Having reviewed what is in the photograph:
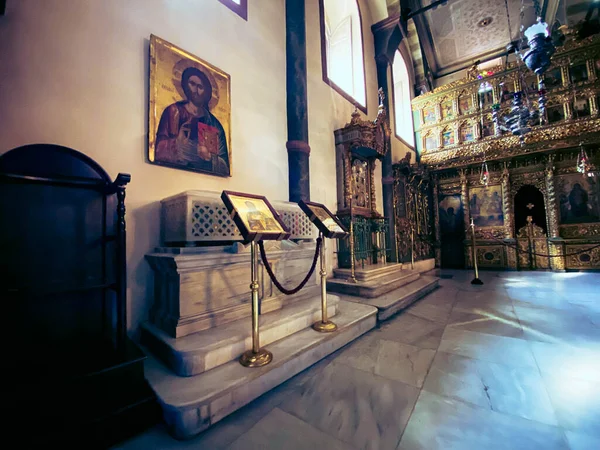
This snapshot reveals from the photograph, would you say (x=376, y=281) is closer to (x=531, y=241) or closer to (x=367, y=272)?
(x=367, y=272)

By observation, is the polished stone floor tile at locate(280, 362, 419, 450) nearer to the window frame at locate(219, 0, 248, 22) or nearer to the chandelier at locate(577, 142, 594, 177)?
the window frame at locate(219, 0, 248, 22)

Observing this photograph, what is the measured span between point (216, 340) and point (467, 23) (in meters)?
15.1

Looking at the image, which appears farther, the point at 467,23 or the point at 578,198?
the point at 467,23

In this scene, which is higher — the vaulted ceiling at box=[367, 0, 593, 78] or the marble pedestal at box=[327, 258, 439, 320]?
the vaulted ceiling at box=[367, 0, 593, 78]

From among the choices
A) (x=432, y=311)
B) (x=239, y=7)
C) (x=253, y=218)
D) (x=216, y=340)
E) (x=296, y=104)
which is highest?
(x=239, y=7)

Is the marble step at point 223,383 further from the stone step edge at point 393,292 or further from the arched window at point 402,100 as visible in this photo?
the arched window at point 402,100

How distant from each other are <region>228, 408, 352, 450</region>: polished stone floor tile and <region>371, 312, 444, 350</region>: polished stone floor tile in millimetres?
1722

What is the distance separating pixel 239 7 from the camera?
4.13 meters

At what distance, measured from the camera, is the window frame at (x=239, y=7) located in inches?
156

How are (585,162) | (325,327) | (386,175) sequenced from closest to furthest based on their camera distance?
1. (325,327)
2. (585,162)
3. (386,175)

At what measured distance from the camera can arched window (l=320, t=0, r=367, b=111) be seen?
728cm

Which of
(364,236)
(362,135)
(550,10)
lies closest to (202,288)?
(364,236)

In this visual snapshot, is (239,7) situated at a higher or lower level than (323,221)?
higher

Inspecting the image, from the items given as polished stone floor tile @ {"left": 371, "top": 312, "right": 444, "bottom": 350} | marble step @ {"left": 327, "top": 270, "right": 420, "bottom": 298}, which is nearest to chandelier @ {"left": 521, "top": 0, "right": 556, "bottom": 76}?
marble step @ {"left": 327, "top": 270, "right": 420, "bottom": 298}
